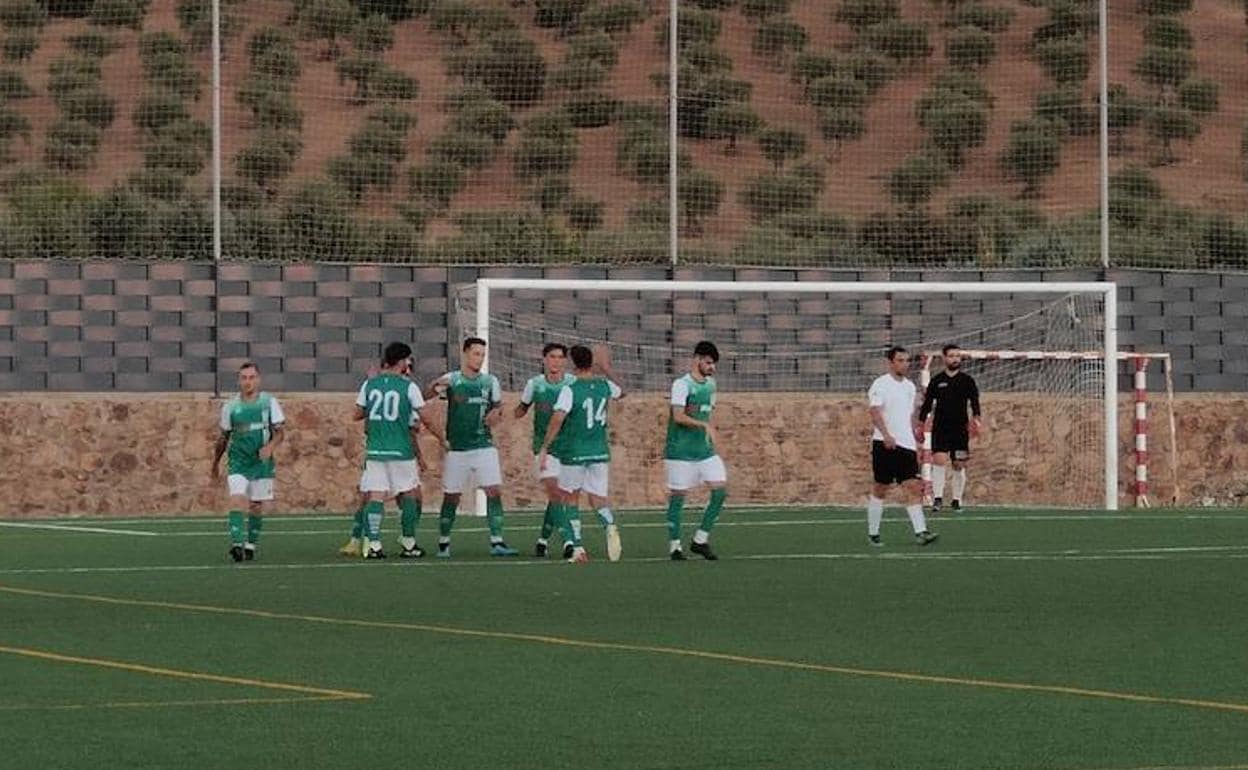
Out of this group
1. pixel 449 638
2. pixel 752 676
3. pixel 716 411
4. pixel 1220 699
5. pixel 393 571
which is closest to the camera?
pixel 1220 699

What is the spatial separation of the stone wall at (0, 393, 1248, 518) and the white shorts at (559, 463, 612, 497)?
11639mm

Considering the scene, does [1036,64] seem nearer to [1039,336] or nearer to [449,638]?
[1039,336]

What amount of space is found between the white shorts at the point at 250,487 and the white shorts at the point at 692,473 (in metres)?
3.35

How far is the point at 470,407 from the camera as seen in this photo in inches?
1043

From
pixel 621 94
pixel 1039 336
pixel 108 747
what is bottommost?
pixel 108 747

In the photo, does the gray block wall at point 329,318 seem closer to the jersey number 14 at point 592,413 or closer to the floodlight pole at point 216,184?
the floodlight pole at point 216,184

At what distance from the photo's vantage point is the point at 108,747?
11898 mm

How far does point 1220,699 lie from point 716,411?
84.0ft

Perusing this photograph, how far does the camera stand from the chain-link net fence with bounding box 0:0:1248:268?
39.9 meters

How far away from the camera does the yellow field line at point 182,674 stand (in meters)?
14.0

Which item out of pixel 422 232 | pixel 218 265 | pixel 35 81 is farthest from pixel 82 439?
pixel 35 81

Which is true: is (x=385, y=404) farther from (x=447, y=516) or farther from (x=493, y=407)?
(x=447, y=516)

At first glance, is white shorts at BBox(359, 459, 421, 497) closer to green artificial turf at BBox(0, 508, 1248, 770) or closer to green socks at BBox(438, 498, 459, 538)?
green socks at BBox(438, 498, 459, 538)

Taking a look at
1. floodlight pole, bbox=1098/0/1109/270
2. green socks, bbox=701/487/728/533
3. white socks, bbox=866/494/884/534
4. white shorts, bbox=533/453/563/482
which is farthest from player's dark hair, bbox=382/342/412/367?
floodlight pole, bbox=1098/0/1109/270
